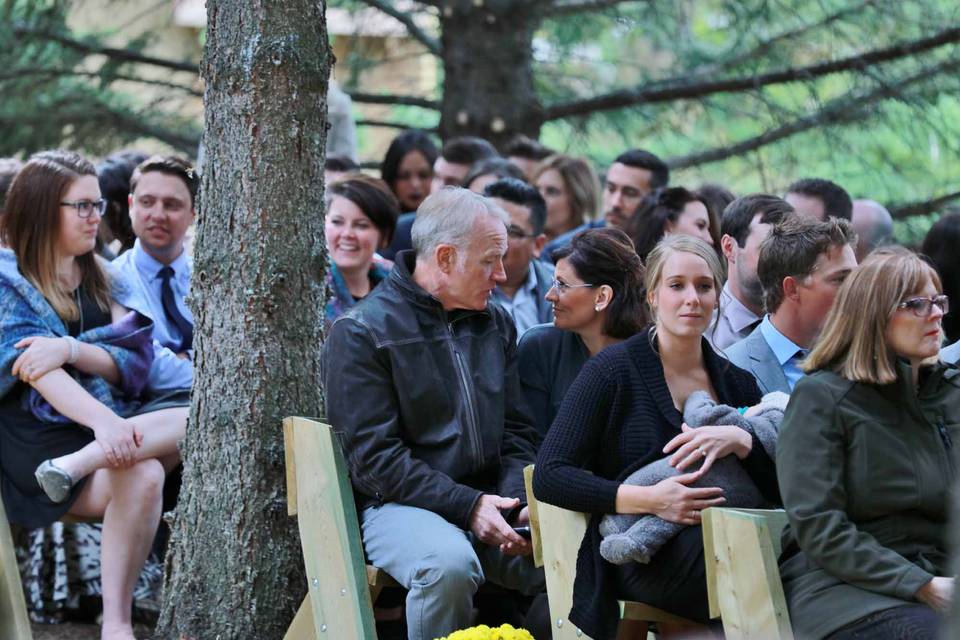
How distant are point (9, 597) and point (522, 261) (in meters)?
3.58

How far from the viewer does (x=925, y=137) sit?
902 centimetres

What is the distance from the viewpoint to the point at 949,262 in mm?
5637

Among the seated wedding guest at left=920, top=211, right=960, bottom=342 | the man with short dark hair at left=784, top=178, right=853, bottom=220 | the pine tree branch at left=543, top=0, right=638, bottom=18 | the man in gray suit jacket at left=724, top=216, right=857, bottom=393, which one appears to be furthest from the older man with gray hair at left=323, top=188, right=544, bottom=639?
the pine tree branch at left=543, top=0, right=638, bottom=18

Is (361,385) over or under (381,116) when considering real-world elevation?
under

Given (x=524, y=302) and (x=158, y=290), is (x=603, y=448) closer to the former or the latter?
(x=524, y=302)

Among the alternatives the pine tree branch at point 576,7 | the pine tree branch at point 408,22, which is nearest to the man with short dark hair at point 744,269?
the pine tree branch at point 576,7

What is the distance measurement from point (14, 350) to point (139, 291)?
2.61 feet

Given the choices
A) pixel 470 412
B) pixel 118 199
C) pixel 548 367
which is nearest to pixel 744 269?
pixel 548 367

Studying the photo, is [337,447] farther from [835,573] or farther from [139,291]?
[139,291]

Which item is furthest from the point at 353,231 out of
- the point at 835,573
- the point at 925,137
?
the point at 925,137

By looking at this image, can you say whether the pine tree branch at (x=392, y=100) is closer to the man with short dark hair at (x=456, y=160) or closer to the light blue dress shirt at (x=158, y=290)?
the man with short dark hair at (x=456, y=160)

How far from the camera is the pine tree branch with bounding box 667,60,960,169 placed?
8930 mm

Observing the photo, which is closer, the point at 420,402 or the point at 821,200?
the point at 420,402

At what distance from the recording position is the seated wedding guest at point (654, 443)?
12.5 feet
